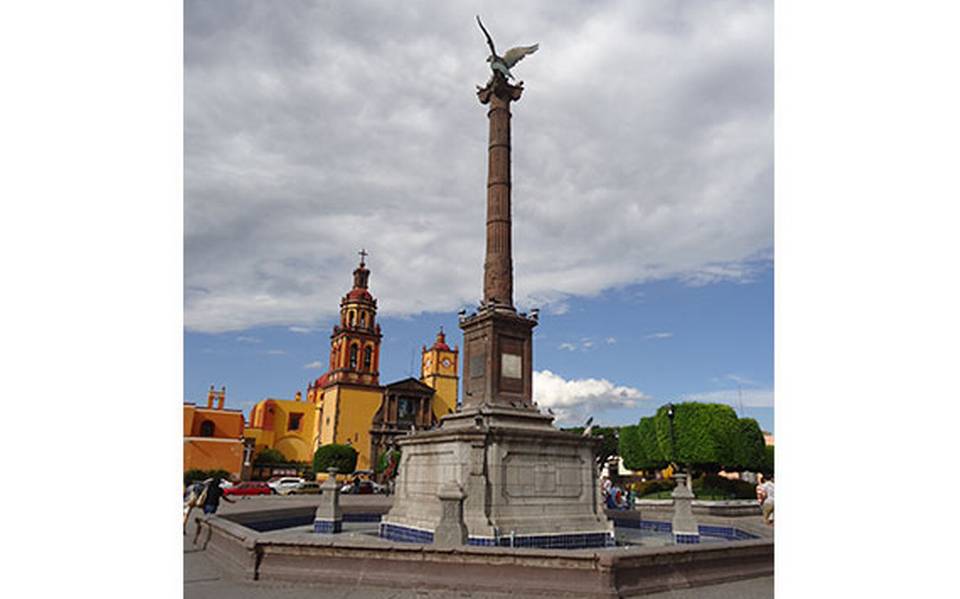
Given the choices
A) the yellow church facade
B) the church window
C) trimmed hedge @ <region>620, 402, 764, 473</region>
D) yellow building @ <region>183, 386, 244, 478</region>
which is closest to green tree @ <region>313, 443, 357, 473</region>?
the yellow church facade

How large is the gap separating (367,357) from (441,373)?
7.02m

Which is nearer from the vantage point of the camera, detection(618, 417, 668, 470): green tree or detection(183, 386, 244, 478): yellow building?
detection(618, 417, 668, 470): green tree

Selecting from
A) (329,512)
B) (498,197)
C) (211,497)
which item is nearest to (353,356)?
(329,512)

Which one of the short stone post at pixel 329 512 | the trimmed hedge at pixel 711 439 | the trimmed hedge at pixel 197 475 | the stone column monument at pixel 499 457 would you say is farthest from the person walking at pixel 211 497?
the trimmed hedge at pixel 197 475

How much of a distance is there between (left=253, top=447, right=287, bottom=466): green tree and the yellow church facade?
559 millimetres

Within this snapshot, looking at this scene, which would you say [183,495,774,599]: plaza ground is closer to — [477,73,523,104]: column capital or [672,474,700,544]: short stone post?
[672,474,700,544]: short stone post

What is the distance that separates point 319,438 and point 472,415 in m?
41.7

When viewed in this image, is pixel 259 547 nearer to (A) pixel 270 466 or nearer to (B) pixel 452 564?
(B) pixel 452 564

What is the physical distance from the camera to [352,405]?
49.2m

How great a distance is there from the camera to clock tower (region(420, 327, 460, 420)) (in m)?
55.0

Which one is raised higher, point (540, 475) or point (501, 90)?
Result: point (501, 90)

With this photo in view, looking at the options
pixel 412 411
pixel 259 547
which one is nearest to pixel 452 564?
pixel 259 547

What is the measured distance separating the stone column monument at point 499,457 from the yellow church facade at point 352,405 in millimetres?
36387

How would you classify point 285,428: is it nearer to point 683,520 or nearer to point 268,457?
point 268,457
